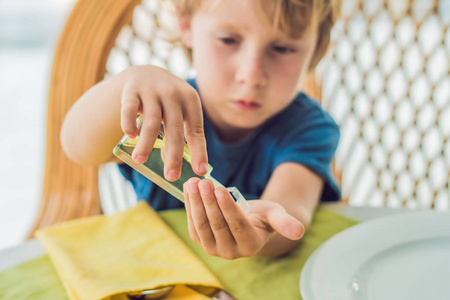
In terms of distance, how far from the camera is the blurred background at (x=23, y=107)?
128 centimetres

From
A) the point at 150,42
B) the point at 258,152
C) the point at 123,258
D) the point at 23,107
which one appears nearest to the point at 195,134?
the point at 123,258

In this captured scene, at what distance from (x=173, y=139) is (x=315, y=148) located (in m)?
0.32

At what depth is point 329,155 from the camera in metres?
0.52

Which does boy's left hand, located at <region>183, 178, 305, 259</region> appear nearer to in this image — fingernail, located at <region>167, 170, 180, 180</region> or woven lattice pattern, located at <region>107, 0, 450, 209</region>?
fingernail, located at <region>167, 170, 180, 180</region>

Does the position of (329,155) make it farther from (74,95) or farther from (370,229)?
(74,95)

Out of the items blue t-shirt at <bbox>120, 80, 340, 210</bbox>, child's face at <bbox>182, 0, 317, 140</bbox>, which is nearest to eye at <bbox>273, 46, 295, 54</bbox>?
child's face at <bbox>182, 0, 317, 140</bbox>

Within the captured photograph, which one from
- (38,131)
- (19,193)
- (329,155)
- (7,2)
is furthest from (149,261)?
(7,2)

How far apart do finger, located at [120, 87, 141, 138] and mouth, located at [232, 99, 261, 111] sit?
220 mm

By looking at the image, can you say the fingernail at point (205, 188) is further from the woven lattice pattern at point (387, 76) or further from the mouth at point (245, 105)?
the woven lattice pattern at point (387, 76)

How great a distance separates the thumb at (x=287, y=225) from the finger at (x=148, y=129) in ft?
0.28

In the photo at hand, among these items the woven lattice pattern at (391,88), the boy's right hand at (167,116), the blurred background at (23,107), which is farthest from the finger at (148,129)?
the woven lattice pattern at (391,88)

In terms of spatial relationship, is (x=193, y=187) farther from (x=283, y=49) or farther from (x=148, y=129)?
(x=283, y=49)

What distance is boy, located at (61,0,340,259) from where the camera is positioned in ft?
0.78

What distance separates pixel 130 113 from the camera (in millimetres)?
229
